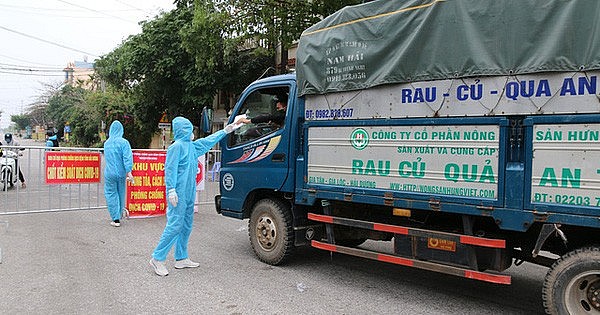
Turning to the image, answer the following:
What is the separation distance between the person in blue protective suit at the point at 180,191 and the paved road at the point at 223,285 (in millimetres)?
233

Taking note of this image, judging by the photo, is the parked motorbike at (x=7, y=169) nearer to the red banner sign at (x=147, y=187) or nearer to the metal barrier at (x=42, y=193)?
the metal barrier at (x=42, y=193)

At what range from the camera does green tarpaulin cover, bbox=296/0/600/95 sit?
384 centimetres

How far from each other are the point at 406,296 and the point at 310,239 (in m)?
1.51

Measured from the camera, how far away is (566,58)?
382 centimetres

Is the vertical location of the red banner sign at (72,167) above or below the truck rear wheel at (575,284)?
above

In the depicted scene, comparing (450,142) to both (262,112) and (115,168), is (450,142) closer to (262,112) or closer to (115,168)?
(262,112)

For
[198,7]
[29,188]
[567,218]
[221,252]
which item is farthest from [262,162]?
[198,7]

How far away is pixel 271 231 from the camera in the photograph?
6246 millimetres

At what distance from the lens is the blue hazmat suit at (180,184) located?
5816 mm

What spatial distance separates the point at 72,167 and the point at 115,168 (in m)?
1.28

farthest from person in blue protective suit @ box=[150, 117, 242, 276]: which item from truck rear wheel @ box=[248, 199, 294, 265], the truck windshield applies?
truck rear wheel @ box=[248, 199, 294, 265]

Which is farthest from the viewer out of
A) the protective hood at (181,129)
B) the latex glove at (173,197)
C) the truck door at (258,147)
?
the truck door at (258,147)

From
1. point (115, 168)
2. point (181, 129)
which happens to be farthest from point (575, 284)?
point (115, 168)

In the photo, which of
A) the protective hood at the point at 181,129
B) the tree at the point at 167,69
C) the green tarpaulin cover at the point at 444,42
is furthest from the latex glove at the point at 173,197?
the tree at the point at 167,69
